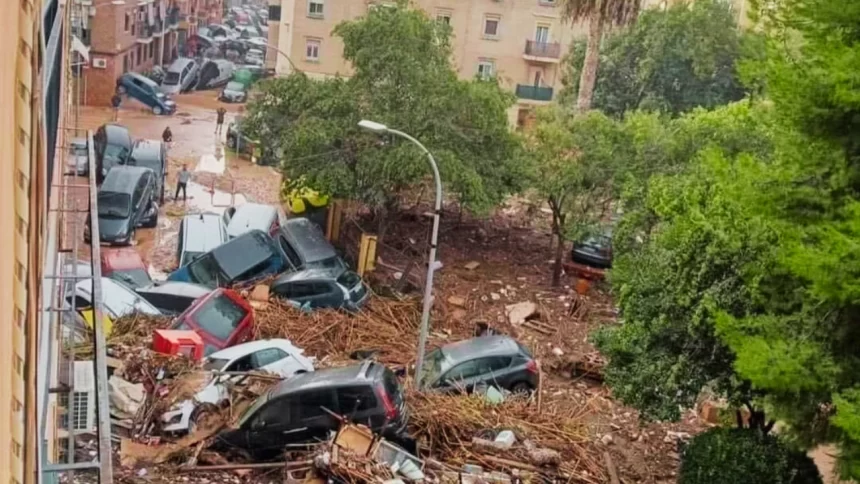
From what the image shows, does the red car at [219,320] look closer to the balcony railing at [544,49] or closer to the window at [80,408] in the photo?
the window at [80,408]

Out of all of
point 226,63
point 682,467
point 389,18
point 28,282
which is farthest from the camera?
point 226,63

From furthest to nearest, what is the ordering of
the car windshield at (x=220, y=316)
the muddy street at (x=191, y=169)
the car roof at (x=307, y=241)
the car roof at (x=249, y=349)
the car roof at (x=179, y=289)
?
the muddy street at (x=191, y=169) < the car roof at (x=307, y=241) < the car roof at (x=179, y=289) < the car windshield at (x=220, y=316) < the car roof at (x=249, y=349)

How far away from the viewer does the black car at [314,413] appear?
12.0 metres

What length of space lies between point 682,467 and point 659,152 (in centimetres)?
916

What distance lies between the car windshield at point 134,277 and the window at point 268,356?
4.98 meters

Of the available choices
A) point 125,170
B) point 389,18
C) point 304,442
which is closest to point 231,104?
point 125,170

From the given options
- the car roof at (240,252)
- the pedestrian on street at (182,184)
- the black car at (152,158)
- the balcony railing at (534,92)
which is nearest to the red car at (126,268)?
the car roof at (240,252)

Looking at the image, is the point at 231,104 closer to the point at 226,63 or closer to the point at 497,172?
the point at 226,63

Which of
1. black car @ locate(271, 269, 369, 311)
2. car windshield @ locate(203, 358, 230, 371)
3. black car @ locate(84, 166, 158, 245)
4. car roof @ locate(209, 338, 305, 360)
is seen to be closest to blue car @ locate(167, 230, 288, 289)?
black car @ locate(271, 269, 369, 311)

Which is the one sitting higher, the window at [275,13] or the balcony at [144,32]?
the window at [275,13]

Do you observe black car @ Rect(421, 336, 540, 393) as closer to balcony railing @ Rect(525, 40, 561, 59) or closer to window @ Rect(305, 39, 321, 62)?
balcony railing @ Rect(525, 40, 561, 59)

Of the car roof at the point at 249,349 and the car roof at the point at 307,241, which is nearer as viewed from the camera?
the car roof at the point at 249,349

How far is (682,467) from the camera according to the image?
1177cm

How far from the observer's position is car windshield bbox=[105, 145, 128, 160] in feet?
88.3
